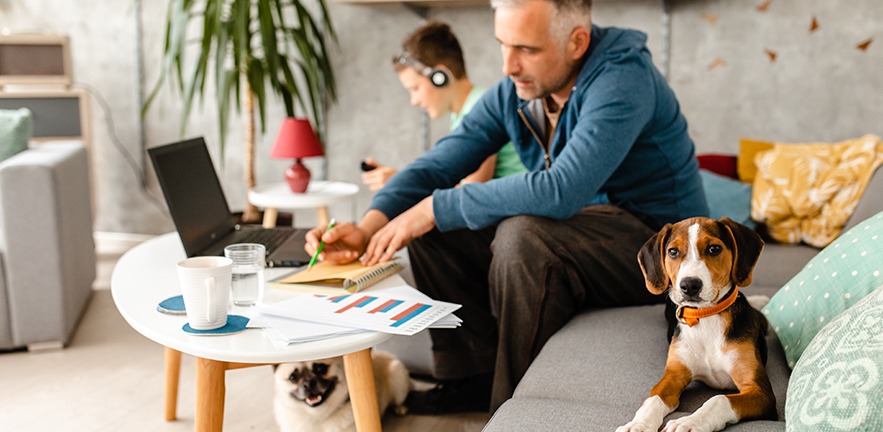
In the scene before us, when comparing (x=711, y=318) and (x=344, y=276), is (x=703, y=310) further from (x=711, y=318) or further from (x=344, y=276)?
(x=344, y=276)

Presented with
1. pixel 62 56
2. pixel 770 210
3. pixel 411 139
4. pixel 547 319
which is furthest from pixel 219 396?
pixel 62 56

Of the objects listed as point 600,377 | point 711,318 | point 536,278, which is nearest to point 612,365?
point 600,377

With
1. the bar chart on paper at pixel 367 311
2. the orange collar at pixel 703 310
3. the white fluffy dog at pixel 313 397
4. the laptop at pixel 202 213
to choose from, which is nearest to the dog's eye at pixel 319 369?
the white fluffy dog at pixel 313 397

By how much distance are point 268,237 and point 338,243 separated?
0.36 metres

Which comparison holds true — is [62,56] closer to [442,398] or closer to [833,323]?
[442,398]

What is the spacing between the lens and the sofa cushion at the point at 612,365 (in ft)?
4.19

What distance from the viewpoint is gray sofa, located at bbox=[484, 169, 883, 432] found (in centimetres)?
119

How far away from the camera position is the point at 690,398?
1.23 metres

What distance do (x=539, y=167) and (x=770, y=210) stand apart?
1045 mm

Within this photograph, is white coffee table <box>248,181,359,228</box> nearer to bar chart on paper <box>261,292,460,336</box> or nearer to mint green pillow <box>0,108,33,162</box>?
mint green pillow <box>0,108,33,162</box>

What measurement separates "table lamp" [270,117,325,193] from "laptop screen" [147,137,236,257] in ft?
3.25

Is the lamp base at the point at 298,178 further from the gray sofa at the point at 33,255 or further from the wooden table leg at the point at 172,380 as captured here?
the wooden table leg at the point at 172,380

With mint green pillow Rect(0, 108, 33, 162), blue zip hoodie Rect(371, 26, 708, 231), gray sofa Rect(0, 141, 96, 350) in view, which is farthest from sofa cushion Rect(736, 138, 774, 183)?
mint green pillow Rect(0, 108, 33, 162)

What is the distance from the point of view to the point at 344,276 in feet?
5.10
